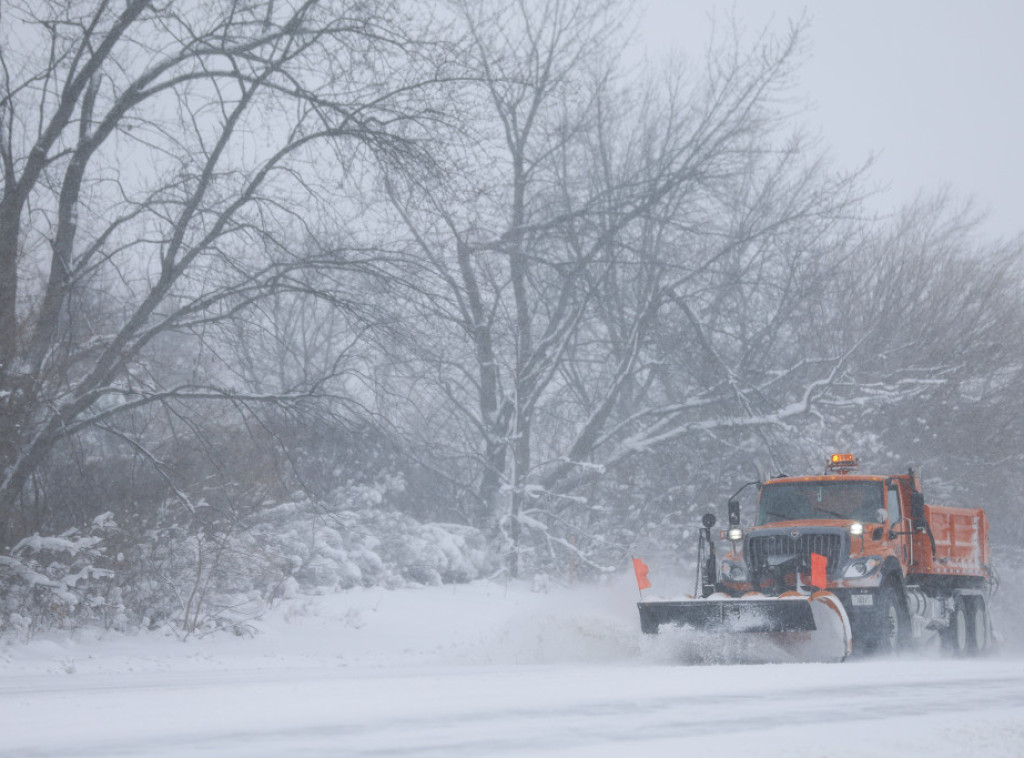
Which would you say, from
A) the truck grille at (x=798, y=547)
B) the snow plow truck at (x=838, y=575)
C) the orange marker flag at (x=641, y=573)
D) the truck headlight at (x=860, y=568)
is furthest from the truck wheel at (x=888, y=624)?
the orange marker flag at (x=641, y=573)

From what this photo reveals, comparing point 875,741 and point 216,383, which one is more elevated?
point 216,383

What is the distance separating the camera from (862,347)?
27.8m

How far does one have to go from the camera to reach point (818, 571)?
1295 centimetres

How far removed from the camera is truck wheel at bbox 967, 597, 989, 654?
637 inches

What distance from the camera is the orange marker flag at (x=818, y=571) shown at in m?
12.9

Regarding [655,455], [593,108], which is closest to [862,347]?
[655,455]

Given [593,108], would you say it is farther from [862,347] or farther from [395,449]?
[395,449]

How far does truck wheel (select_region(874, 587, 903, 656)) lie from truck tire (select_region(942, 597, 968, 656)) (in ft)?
6.77

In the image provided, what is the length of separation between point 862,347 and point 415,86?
1725 cm

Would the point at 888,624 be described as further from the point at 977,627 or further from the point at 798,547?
the point at 977,627

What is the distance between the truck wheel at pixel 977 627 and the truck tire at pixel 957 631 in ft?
0.37

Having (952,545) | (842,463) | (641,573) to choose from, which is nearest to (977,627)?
(952,545)

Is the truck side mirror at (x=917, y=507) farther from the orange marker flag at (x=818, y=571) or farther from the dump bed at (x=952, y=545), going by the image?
the orange marker flag at (x=818, y=571)

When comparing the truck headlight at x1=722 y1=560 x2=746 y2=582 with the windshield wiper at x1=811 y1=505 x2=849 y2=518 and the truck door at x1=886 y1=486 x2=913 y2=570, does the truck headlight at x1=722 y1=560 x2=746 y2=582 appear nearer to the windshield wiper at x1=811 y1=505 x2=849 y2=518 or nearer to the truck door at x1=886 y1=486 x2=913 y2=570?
the windshield wiper at x1=811 y1=505 x2=849 y2=518
